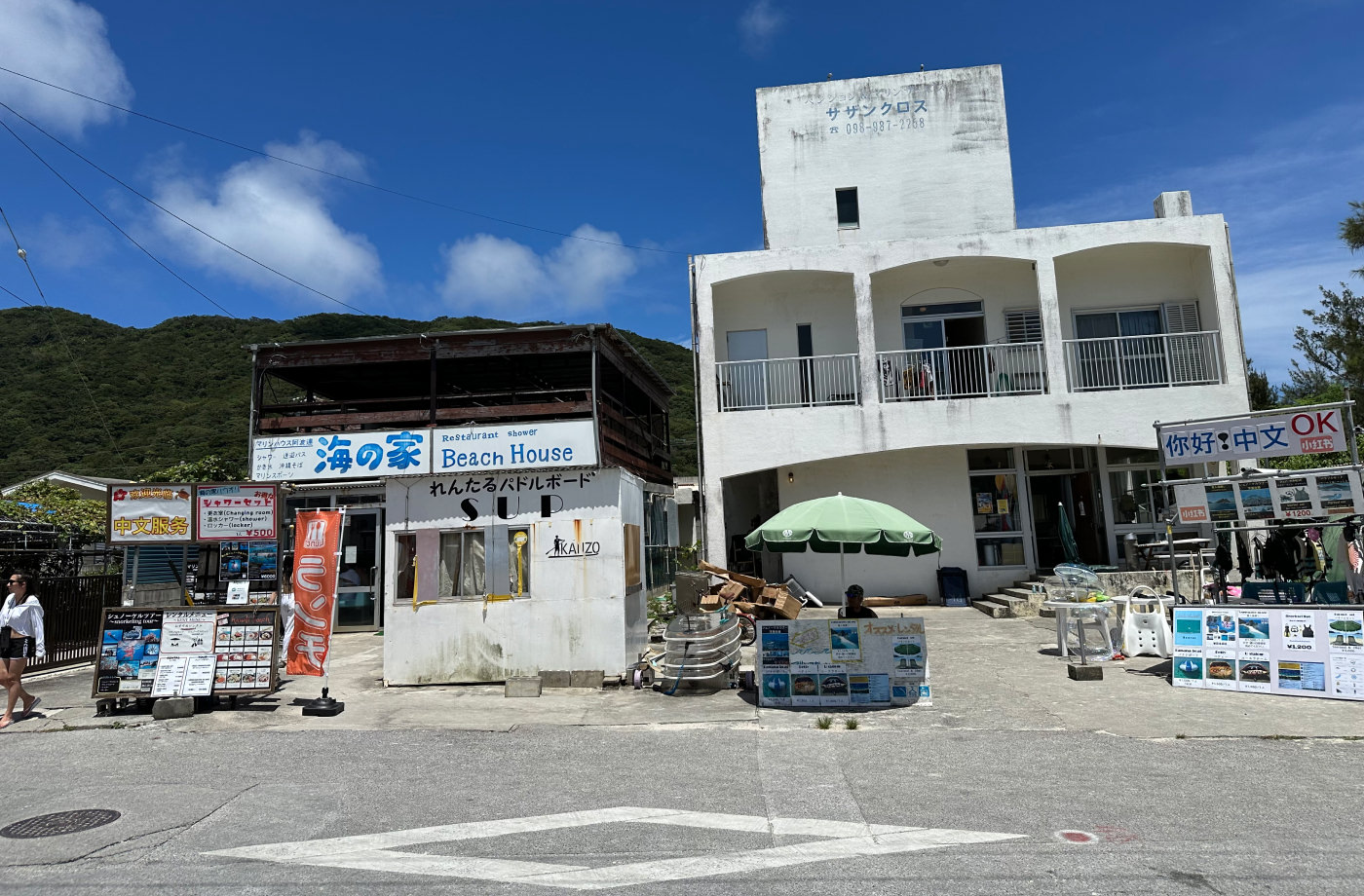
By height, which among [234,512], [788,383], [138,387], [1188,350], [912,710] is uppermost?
[138,387]

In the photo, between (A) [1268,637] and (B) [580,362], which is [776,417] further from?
(A) [1268,637]

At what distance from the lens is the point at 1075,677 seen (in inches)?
375

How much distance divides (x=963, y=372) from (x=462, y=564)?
11336 mm

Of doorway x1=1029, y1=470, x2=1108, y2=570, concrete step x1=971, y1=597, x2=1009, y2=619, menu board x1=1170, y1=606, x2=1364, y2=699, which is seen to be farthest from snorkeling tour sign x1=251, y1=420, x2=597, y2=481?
doorway x1=1029, y1=470, x2=1108, y2=570

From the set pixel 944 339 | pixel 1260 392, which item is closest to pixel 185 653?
pixel 944 339

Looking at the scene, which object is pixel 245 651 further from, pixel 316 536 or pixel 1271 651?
pixel 1271 651

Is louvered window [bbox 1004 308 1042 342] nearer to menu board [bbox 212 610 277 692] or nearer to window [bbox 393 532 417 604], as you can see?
window [bbox 393 532 417 604]

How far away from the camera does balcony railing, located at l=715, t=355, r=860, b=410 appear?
54.9 ft

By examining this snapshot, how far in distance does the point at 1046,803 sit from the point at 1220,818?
986 mm

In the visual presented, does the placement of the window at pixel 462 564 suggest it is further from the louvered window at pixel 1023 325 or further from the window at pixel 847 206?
the louvered window at pixel 1023 325

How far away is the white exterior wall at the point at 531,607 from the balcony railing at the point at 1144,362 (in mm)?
10845

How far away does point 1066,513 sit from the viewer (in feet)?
55.0

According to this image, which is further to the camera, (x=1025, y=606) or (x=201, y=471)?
(x=201, y=471)

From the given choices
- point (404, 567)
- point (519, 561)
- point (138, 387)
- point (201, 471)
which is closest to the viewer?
point (519, 561)
